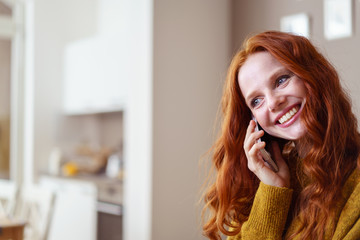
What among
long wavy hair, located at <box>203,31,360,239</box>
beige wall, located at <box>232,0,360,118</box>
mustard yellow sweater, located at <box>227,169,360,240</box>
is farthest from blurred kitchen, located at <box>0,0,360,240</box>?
long wavy hair, located at <box>203,31,360,239</box>

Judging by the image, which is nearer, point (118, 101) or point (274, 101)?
point (274, 101)

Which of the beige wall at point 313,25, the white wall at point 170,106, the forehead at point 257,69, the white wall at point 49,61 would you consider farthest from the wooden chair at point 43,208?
the forehead at point 257,69

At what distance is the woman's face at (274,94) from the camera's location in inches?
44.0

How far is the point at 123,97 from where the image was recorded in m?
4.28

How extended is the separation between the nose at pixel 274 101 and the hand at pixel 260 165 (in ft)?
0.34

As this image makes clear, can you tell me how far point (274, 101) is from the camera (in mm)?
1116

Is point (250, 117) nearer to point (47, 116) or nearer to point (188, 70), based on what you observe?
point (188, 70)

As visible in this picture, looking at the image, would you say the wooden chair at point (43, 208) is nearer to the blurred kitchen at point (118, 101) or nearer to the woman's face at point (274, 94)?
the blurred kitchen at point (118, 101)

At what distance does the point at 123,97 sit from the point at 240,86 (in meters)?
3.14

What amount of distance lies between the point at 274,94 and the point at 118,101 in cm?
332

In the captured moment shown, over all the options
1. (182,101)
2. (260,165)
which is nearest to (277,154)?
(260,165)

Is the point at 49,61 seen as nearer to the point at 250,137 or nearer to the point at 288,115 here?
the point at 250,137

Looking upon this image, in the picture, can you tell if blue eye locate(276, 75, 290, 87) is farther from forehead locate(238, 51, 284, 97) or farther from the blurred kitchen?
the blurred kitchen

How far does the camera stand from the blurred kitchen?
3025 millimetres
